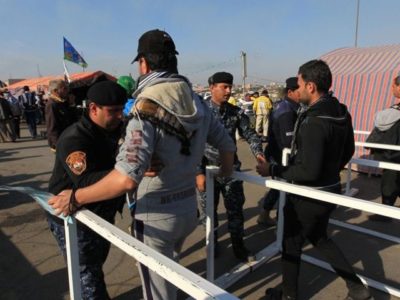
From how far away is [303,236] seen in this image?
266 cm

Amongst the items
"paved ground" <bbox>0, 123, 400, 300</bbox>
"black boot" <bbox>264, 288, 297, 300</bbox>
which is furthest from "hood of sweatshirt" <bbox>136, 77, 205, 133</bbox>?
"paved ground" <bbox>0, 123, 400, 300</bbox>

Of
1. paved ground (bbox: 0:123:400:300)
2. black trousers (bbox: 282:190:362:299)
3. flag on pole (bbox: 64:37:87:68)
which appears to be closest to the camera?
black trousers (bbox: 282:190:362:299)

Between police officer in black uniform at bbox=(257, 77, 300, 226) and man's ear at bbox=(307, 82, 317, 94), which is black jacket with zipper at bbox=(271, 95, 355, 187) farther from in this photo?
police officer in black uniform at bbox=(257, 77, 300, 226)

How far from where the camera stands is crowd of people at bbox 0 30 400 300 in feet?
5.29

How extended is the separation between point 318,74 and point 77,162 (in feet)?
5.60

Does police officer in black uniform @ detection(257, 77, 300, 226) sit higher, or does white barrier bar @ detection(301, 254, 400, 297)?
police officer in black uniform @ detection(257, 77, 300, 226)

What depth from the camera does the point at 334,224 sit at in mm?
4500

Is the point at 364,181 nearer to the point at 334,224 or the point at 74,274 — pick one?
the point at 334,224

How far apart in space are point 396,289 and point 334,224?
1.53 meters

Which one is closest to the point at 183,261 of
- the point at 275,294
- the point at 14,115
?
the point at 275,294

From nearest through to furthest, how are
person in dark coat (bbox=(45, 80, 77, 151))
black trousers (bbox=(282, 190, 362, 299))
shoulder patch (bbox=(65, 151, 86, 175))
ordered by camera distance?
shoulder patch (bbox=(65, 151, 86, 175))
black trousers (bbox=(282, 190, 362, 299))
person in dark coat (bbox=(45, 80, 77, 151))

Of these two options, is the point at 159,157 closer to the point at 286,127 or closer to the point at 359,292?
the point at 359,292

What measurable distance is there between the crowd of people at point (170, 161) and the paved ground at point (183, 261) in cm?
29

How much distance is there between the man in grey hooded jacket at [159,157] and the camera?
1.53 metres
